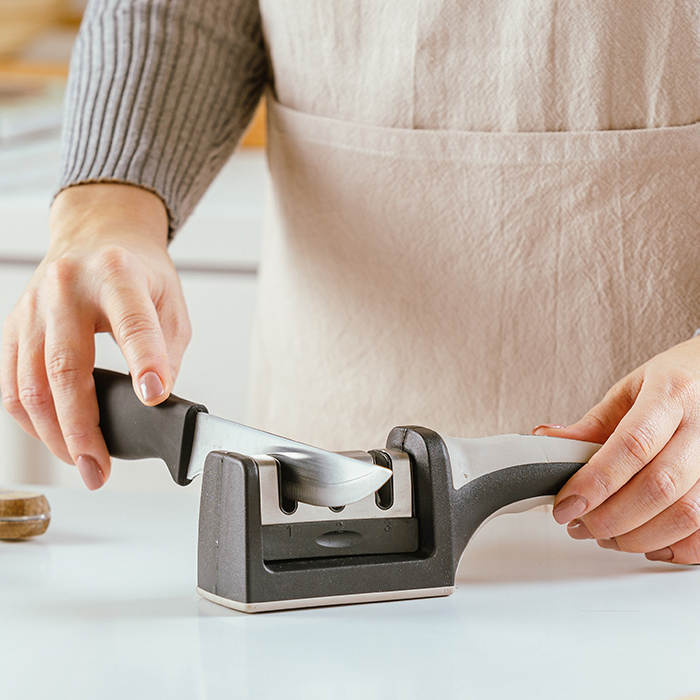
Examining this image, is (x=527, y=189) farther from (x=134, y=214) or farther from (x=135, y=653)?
(x=135, y=653)

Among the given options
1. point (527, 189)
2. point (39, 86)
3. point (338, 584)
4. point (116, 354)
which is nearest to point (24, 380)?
point (338, 584)

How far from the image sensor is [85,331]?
0.62 m

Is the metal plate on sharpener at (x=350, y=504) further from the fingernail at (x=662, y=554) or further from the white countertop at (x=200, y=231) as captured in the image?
the white countertop at (x=200, y=231)

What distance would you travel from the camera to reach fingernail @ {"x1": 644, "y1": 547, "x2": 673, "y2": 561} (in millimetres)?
566

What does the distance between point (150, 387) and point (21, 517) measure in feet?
0.39

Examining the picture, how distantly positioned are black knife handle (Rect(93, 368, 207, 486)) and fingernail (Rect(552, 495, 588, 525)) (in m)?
0.19

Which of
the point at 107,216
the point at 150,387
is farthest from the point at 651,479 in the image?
the point at 107,216

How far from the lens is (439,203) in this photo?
0.77 m

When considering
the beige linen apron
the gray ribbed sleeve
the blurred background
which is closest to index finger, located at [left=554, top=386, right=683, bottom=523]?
the beige linen apron

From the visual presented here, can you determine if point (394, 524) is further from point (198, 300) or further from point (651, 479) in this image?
point (198, 300)

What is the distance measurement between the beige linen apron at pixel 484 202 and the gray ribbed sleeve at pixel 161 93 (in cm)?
4

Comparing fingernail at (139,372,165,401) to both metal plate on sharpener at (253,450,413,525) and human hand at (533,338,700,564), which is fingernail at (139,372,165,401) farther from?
human hand at (533,338,700,564)

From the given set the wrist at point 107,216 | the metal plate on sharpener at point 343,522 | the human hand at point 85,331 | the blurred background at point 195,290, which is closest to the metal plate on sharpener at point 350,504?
the metal plate on sharpener at point 343,522

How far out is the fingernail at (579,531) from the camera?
57 centimetres
